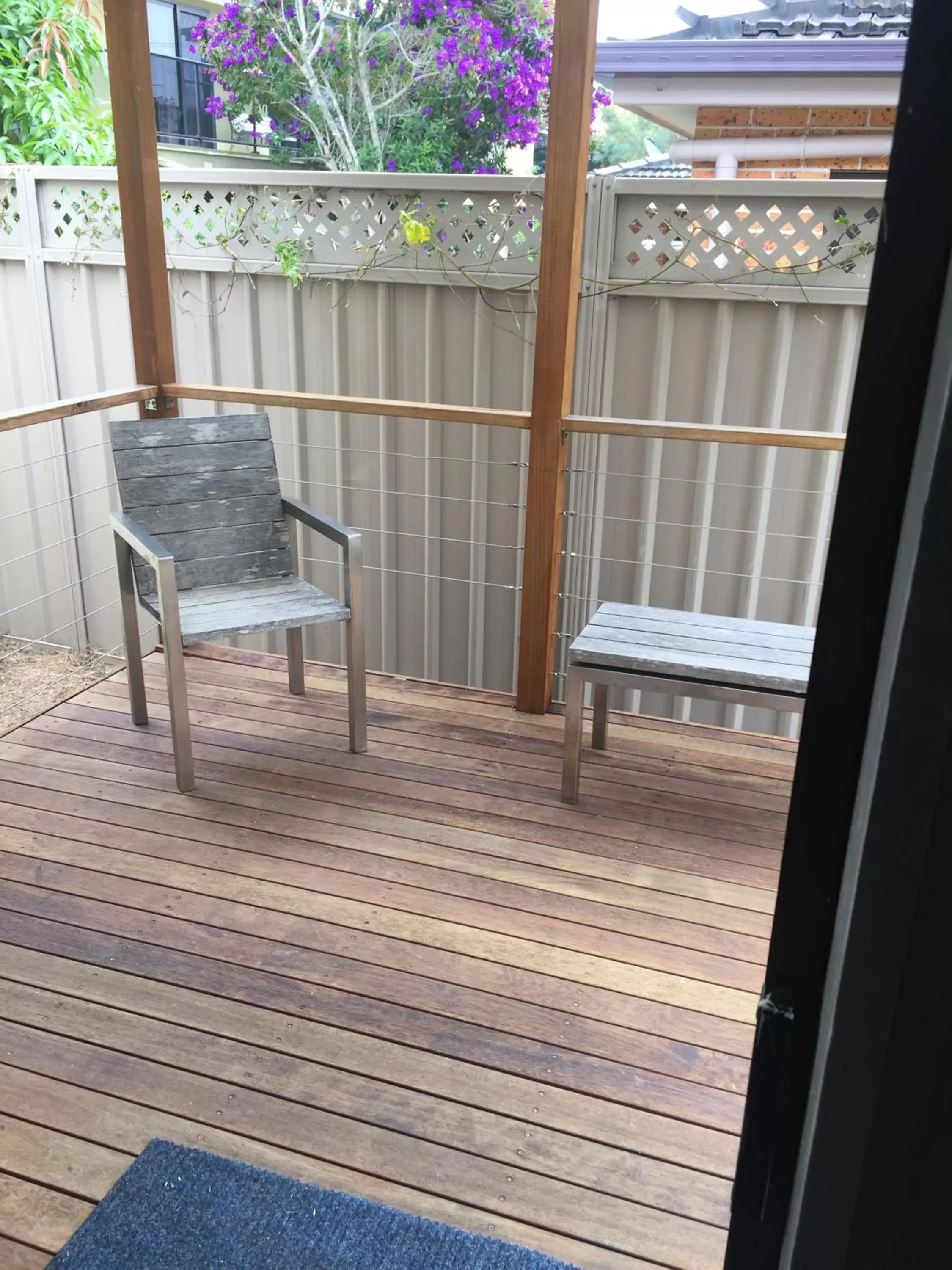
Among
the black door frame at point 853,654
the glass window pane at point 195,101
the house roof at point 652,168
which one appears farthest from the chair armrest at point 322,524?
the glass window pane at point 195,101

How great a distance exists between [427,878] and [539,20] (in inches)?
202

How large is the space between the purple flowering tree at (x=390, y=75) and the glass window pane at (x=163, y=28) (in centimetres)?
61

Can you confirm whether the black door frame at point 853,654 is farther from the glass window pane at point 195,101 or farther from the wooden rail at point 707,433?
the glass window pane at point 195,101

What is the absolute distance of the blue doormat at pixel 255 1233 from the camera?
1.45m

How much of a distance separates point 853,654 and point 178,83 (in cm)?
736

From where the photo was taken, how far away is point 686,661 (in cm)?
250

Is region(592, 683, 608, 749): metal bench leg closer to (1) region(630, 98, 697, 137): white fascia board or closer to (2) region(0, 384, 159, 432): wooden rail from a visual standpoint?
(2) region(0, 384, 159, 432): wooden rail

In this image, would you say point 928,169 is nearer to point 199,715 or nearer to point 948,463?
point 948,463

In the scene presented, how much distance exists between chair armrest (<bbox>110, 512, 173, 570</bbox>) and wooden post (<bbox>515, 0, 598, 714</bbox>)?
3.59 ft

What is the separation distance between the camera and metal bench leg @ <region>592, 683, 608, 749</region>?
297 cm

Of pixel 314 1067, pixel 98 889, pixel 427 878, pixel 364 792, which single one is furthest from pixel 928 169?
pixel 364 792

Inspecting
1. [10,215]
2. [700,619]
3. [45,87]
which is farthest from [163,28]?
[700,619]

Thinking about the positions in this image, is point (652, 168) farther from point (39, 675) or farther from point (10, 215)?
point (39, 675)

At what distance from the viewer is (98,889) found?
2330mm
